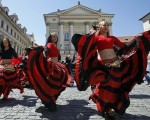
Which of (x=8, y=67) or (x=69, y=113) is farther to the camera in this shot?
(x=8, y=67)

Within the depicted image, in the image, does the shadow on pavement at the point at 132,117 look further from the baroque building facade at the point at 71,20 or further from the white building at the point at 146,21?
the baroque building facade at the point at 71,20

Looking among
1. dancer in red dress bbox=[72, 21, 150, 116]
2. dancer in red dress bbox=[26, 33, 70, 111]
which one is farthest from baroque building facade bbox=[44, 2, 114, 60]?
dancer in red dress bbox=[72, 21, 150, 116]

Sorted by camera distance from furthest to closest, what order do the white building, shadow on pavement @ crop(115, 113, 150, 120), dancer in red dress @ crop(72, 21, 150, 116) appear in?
the white building, shadow on pavement @ crop(115, 113, 150, 120), dancer in red dress @ crop(72, 21, 150, 116)

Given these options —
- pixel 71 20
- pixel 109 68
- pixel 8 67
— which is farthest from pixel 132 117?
pixel 71 20

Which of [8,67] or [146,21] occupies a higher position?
[146,21]

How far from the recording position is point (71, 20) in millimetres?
58500

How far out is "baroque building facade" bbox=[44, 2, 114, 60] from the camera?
58281 millimetres

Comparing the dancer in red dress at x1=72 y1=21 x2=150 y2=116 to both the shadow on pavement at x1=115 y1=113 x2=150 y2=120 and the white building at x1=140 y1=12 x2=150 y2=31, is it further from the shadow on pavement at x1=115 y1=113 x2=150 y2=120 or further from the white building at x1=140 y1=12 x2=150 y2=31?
the white building at x1=140 y1=12 x2=150 y2=31

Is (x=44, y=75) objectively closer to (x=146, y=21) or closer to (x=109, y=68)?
(x=109, y=68)

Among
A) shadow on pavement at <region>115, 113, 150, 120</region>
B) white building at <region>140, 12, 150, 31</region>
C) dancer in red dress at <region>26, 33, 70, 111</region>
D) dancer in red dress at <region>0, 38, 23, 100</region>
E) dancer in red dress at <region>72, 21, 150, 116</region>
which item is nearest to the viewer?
dancer in red dress at <region>72, 21, 150, 116</region>

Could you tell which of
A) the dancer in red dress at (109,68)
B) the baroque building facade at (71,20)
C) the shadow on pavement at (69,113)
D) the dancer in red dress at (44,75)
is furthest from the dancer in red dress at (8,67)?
the baroque building facade at (71,20)

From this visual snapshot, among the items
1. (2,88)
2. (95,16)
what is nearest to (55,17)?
(95,16)

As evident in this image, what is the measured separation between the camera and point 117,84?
3.88m

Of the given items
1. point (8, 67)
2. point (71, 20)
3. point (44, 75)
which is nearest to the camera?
point (44, 75)
